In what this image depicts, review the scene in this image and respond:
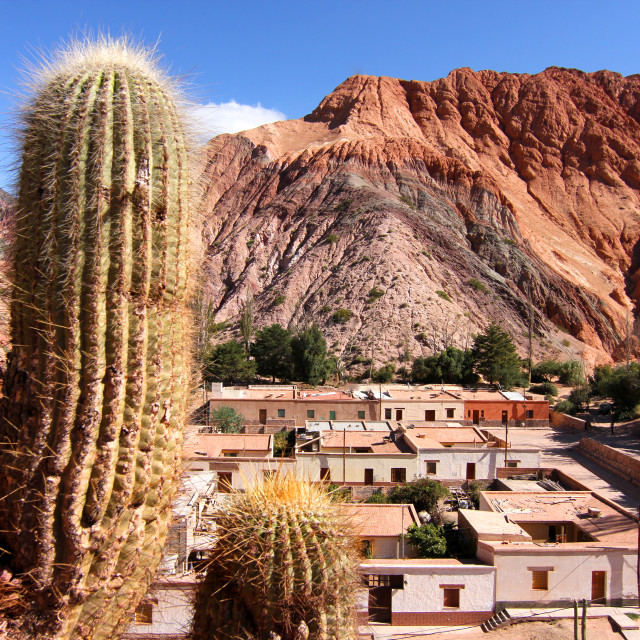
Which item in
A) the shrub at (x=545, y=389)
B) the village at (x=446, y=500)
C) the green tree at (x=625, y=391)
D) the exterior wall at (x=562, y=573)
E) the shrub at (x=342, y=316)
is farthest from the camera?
the shrub at (x=342, y=316)

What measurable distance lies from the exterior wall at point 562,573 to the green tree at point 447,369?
28.7 metres

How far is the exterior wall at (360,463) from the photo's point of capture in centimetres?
1977

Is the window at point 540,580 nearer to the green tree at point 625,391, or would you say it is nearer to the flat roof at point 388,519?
the flat roof at point 388,519

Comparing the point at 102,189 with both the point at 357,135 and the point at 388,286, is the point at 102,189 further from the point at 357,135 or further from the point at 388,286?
the point at 357,135

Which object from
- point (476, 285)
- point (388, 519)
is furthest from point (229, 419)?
point (476, 285)

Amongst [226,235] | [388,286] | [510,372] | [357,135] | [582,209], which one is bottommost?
[510,372]

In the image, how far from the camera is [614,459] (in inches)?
924

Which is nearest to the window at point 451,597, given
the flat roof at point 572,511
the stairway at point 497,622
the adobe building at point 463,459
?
the stairway at point 497,622

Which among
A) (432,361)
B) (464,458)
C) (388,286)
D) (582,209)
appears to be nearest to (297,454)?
(464,458)

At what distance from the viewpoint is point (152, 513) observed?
2934mm

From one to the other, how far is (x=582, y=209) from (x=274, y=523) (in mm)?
87549

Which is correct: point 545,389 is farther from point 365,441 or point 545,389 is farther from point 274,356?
point 365,441

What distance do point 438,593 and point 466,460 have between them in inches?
332

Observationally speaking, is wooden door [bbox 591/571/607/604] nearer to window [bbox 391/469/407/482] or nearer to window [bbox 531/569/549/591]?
window [bbox 531/569/549/591]
